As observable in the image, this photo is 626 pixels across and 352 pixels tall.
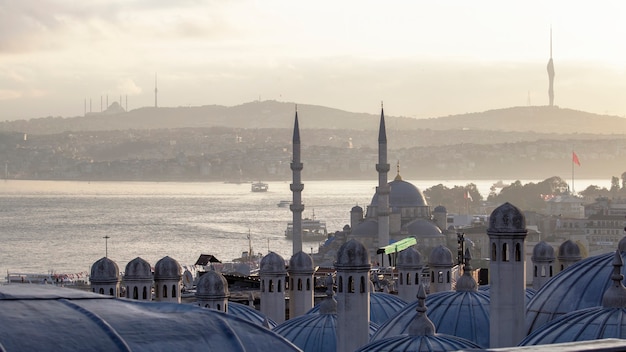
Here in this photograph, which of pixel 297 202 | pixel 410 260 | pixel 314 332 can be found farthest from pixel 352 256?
pixel 297 202

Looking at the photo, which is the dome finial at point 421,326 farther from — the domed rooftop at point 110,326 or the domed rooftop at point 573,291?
the domed rooftop at point 110,326

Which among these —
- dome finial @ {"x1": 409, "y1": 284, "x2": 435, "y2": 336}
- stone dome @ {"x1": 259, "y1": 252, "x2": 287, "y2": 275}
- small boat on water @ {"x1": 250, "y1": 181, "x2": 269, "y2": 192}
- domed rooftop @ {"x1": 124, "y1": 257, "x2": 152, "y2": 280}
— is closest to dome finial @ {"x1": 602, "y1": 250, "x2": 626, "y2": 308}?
dome finial @ {"x1": 409, "y1": 284, "x2": 435, "y2": 336}

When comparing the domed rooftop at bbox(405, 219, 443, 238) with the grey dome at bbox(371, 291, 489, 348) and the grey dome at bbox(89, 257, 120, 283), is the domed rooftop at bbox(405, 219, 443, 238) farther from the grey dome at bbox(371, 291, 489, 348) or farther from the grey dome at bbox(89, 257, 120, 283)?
the grey dome at bbox(371, 291, 489, 348)

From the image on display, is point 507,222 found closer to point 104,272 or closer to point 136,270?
point 104,272

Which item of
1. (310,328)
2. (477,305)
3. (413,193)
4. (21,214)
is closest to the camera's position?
(477,305)

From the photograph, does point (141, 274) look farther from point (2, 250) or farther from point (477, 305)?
point (2, 250)

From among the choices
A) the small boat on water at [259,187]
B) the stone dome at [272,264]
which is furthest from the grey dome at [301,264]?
the small boat on water at [259,187]

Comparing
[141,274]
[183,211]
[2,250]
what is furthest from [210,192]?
[141,274]
